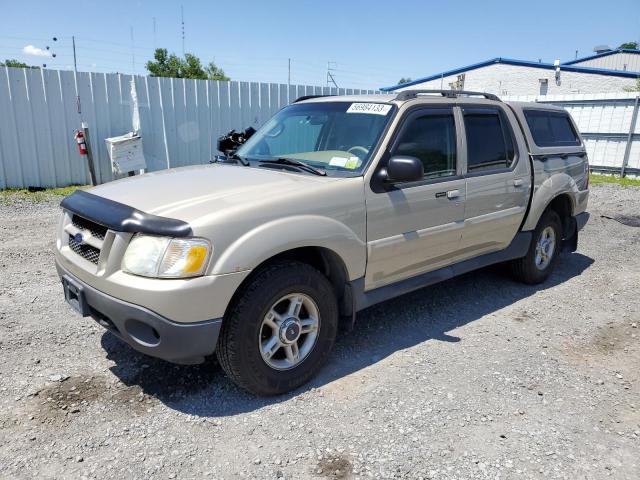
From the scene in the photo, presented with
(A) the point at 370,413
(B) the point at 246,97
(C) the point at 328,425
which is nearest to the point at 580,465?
(A) the point at 370,413

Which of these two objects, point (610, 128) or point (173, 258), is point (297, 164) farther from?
point (610, 128)

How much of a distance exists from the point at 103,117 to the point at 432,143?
27.6ft

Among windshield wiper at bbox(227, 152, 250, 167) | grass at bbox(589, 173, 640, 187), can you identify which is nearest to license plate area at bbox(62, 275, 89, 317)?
windshield wiper at bbox(227, 152, 250, 167)

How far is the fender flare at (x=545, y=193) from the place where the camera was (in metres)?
4.98

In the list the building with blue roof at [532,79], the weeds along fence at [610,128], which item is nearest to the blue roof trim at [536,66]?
the building with blue roof at [532,79]

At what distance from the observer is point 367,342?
13.3 ft

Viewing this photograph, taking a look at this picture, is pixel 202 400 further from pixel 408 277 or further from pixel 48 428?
pixel 408 277

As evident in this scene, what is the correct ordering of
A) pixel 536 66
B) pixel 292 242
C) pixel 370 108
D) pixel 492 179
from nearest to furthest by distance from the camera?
1. pixel 292 242
2. pixel 370 108
3. pixel 492 179
4. pixel 536 66

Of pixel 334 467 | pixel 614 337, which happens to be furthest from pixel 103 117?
pixel 614 337

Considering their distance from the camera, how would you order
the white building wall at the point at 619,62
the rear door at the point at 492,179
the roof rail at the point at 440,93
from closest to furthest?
the roof rail at the point at 440,93, the rear door at the point at 492,179, the white building wall at the point at 619,62

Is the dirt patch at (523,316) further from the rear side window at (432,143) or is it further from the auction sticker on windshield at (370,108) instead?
the auction sticker on windshield at (370,108)

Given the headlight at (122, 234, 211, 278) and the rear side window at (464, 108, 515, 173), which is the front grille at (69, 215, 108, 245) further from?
the rear side window at (464, 108, 515, 173)

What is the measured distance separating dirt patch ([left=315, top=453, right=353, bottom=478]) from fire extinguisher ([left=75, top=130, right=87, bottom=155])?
904 centimetres

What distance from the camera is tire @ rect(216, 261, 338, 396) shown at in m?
2.93
